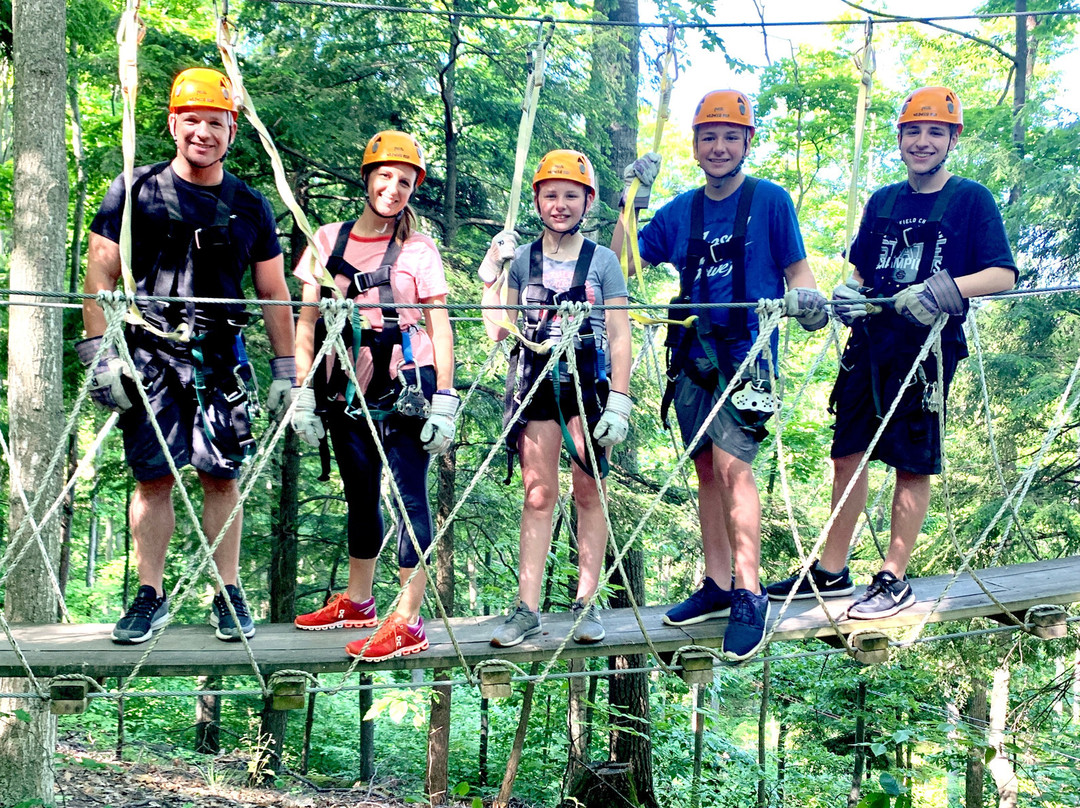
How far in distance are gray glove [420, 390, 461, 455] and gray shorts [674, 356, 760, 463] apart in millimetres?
808

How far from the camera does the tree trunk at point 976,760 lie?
8.31m

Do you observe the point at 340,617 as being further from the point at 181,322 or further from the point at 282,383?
the point at 181,322

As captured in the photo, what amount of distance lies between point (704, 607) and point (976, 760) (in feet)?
23.1

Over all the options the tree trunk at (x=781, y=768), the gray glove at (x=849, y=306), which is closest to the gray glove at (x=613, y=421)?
the gray glove at (x=849, y=306)

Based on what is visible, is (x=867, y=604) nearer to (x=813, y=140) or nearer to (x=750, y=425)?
(x=750, y=425)

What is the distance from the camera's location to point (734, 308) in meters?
2.99

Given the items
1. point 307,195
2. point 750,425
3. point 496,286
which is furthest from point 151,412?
point 307,195

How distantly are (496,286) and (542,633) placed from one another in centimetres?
116

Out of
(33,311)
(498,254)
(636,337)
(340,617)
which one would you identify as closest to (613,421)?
(498,254)

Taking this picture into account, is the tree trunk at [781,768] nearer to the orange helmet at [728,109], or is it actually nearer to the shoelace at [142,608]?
the shoelace at [142,608]

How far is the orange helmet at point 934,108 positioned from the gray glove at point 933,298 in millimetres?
550

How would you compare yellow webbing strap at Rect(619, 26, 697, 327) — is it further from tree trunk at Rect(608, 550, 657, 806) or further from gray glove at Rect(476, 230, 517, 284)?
tree trunk at Rect(608, 550, 657, 806)

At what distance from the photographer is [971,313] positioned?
324 centimetres

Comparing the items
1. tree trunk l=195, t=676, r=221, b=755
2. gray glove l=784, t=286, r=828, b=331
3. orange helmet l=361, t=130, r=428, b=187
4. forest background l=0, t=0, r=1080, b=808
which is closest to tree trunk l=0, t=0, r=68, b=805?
forest background l=0, t=0, r=1080, b=808
